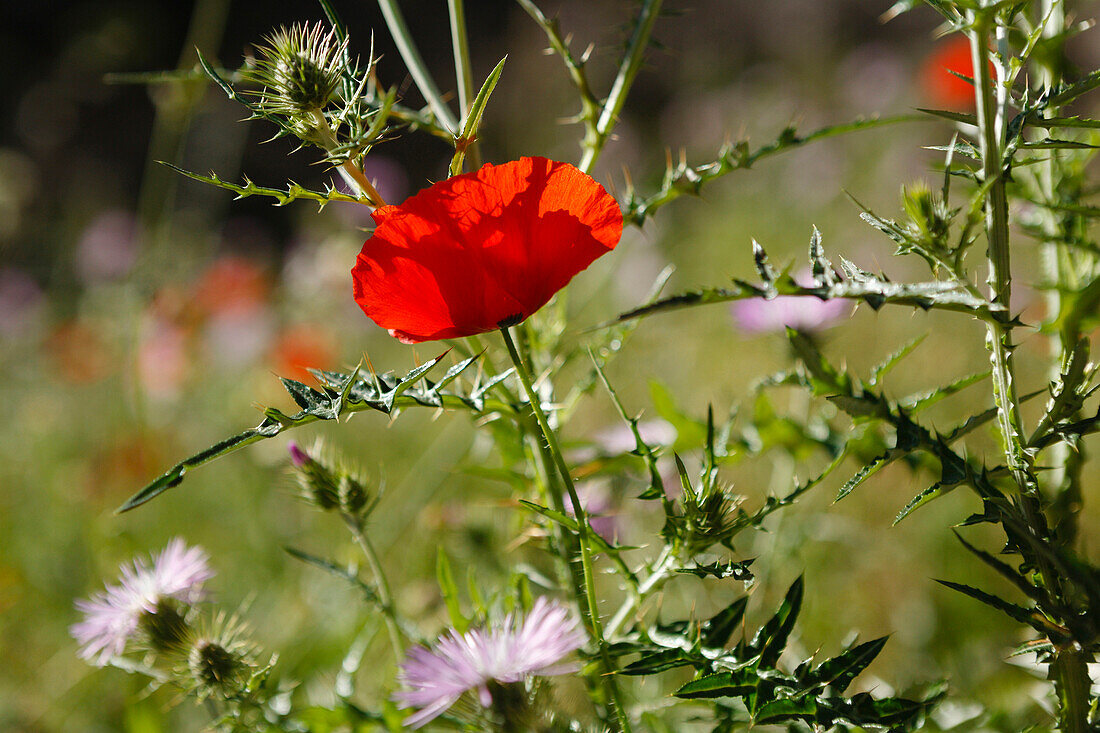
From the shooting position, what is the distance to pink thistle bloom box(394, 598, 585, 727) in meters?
0.65

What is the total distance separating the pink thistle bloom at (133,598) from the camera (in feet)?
2.68

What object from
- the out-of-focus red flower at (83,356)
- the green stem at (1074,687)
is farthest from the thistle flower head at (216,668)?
the out-of-focus red flower at (83,356)

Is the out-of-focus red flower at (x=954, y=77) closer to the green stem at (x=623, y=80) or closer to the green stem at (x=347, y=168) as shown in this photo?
the green stem at (x=623, y=80)

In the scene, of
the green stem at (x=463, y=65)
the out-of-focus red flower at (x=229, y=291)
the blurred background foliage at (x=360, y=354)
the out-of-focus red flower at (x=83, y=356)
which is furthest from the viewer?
the out-of-focus red flower at (x=229, y=291)

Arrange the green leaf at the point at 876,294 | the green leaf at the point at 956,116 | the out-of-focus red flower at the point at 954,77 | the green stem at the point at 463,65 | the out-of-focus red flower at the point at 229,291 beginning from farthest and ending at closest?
the out-of-focus red flower at the point at 229,291, the out-of-focus red flower at the point at 954,77, the green stem at the point at 463,65, the green leaf at the point at 956,116, the green leaf at the point at 876,294

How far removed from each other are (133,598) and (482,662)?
0.41 meters

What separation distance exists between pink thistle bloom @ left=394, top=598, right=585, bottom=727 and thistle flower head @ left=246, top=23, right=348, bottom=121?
1.49ft

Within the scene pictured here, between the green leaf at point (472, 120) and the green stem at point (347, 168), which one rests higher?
the green stem at point (347, 168)

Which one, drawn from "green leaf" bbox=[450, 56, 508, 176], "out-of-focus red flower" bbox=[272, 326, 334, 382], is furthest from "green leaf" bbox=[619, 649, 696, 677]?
"out-of-focus red flower" bbox=[272, 326, 334, 382]

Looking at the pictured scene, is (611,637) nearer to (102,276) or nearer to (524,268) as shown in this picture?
(524,268)

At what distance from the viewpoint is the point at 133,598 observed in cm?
83

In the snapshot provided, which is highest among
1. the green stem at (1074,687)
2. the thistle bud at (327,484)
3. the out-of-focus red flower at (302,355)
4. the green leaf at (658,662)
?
the out-of-focus red flower at (302,355)

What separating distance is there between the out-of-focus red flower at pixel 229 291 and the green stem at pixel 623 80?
84.4 inches

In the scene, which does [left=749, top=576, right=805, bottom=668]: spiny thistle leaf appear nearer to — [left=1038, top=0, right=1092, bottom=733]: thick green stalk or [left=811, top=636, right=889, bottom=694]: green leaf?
[left=811, top=636, right=889, bottom=694]: green leaf
